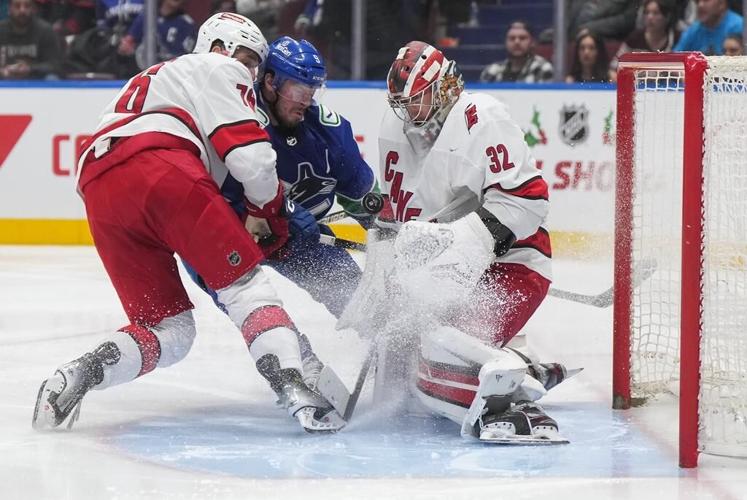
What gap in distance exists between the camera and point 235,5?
6.41 meters

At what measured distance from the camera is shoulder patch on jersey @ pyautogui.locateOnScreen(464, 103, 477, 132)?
9.04 feet

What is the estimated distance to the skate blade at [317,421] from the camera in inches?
104

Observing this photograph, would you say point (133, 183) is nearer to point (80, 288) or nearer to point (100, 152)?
point (100, 152)

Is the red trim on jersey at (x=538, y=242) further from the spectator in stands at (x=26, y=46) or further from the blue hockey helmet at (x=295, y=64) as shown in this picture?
the spectator in stands at (x=26, y=46)

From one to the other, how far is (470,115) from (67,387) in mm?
1030

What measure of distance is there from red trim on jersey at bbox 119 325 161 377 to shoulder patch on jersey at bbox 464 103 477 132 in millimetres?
823

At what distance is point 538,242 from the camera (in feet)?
9.67

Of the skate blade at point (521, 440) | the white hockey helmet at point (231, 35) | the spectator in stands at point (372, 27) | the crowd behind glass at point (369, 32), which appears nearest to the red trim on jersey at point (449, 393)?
the skate blade at point (521, 440)

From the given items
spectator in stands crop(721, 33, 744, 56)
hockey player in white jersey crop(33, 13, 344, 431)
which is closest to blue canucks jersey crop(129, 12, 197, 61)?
spectator in stands crop(721, 33, 744, 56)

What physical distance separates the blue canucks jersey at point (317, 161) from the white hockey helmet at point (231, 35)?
17 cm

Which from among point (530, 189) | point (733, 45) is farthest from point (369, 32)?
point (530, 189)

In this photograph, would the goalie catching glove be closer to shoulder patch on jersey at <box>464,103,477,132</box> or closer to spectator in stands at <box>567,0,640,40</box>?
shoulder patch on jersey at <box>464,103,477,132</box>

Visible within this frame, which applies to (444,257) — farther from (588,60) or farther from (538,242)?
(588,60)

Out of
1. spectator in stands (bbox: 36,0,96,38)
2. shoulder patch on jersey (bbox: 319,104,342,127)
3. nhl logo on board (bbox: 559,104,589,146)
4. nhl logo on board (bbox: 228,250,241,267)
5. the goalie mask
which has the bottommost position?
nhl logo on board (bbox: 559,104,589,146)
